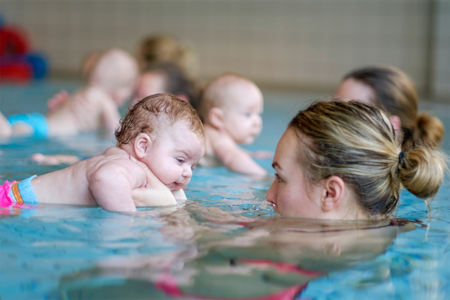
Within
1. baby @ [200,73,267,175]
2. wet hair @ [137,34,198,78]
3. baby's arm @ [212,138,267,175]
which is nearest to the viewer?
baby's arm @ [212,138,267,175]

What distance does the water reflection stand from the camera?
1.32m

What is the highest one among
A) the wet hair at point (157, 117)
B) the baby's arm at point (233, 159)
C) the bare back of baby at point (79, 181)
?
the wet hair at point (157, 117)

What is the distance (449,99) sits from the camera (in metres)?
7.50

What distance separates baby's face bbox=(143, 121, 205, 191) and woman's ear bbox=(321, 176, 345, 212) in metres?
0.54

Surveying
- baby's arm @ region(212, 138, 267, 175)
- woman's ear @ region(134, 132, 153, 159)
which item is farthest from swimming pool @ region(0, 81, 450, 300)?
baby's arm @ region(212, 138, 267, 175)

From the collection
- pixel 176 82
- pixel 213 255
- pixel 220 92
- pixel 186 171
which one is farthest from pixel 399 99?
pixel 213 255

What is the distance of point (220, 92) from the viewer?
11.5ft

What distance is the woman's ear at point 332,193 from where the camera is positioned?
1.80 meters

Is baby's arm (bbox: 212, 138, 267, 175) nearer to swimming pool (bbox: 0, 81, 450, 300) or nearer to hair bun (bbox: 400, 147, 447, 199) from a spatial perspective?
swimming pool (bbox: 0, 81, 450, 300)

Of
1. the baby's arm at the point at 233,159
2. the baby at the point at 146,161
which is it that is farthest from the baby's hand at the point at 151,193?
the baby's arm at the point at 233,159

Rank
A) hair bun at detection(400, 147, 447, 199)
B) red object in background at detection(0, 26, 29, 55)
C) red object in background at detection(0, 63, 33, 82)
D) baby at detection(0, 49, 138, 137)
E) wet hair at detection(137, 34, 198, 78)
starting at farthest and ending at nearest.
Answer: red object in background at detection(0, 26, 29, 55) → red object in background at detection(0, 63, 33, 82) → wet hair at detection(137, 34, 198, 78) → baby at detection(0, 49, 138, 137) → hair bun at detection(400, 147, 447, 199)

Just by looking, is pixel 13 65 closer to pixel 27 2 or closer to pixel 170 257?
pixel 27 2

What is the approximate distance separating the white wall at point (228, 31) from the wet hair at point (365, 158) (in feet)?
24.9

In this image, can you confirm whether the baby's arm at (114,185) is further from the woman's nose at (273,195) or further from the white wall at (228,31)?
the white wall at (228,31)
